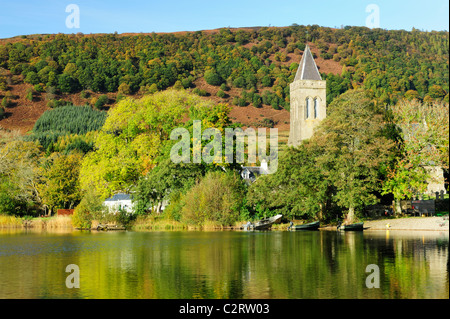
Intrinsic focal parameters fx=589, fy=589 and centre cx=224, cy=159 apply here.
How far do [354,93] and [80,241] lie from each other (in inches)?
Result: 1028

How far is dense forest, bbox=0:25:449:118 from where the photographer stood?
150 m

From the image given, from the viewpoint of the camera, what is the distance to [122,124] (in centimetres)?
6069

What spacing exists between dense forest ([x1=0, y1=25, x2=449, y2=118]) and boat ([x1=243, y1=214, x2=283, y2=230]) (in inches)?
3556

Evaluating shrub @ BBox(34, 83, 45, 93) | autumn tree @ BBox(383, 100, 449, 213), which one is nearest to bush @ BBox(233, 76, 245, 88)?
shrub @ BBox(34, 83, 45, 93)

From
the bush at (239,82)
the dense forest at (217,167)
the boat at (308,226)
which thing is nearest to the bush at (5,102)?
the dense forest at (217,167)

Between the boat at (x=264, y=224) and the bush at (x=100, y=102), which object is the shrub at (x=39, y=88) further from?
the boat at (x=264, y=224)

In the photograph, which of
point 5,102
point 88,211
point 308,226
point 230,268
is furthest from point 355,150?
point 5,102

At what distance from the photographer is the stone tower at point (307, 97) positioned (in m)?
105

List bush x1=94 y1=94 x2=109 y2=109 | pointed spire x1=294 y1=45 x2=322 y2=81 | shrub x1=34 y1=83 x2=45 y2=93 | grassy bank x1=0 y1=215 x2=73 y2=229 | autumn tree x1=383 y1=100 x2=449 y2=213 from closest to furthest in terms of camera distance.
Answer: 1. autumn tree x1=383 y1=100 x2=449 y2=213
2. grassy bank x1=0 y1=215 x2=73 y2=229
3. pointed spire x1=294 y1=45 x2=322 y2=81
4. bush x1=94 y1=94 x2=109 y2=109
5. shrub x1=34 y1=83 x2=45 y2=93

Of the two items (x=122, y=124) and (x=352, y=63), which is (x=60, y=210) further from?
(x=352, y=63)

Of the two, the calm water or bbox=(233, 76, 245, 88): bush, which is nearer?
the calm water

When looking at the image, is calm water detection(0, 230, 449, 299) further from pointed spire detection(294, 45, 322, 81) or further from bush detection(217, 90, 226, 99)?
bush detection(217, 90, 226, 99)

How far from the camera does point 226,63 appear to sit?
178250 millimetres

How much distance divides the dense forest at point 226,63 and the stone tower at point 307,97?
3143 cm
